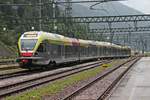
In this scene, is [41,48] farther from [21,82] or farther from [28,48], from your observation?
[21,82]

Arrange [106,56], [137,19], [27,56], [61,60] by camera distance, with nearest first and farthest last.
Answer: [27,56] → [61,60] → [137,19] → [106,56]

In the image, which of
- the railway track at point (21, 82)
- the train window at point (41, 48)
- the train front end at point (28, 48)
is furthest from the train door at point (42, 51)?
the railway track at point (21, 82)

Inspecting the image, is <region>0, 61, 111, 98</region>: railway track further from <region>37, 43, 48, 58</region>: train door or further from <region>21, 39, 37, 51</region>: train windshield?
<region>21, 39, 37, 51</region>: train windshield

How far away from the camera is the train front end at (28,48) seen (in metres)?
31.8

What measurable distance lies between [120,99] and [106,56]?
61.5m

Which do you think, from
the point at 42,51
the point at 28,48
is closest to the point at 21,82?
the point at 28,48

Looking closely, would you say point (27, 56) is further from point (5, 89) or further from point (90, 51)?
point (90, 51)

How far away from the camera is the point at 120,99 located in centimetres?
1555

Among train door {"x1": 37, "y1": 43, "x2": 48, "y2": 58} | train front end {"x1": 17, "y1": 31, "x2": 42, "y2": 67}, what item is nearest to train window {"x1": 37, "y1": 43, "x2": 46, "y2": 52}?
train door {"x1": 37, "y1": 43, "x2": 48, "y2": 58}

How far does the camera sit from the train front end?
104ft

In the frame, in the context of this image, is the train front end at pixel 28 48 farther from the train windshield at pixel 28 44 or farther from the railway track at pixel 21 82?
the railway track at pixel 21 82

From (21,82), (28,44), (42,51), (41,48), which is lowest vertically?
(21,82)

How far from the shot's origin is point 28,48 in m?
32.5

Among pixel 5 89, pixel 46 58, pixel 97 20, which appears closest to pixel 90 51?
pixel 97 20
